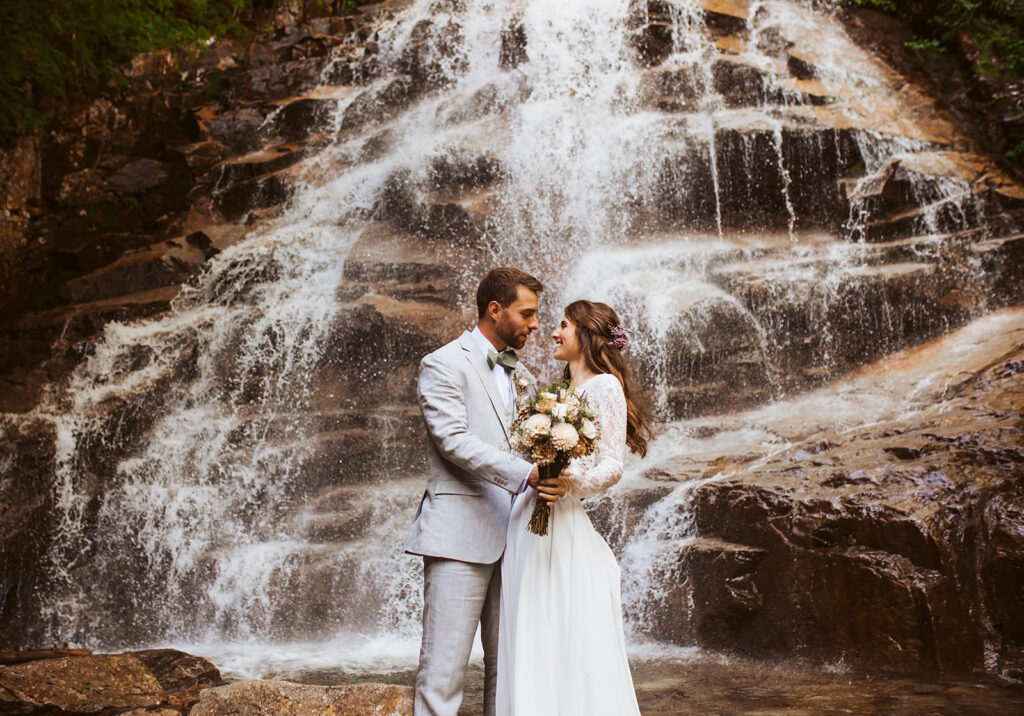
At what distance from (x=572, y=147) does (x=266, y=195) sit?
478 cm

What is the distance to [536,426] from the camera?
3.32m

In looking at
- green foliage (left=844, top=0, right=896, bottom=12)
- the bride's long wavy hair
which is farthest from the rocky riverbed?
green foliage (left=844, top=0, right=896, bottom=12)

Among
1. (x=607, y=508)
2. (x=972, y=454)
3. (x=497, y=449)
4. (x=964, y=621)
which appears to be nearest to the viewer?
(x=497, y=449)

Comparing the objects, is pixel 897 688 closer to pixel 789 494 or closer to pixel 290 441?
pixel 789 494

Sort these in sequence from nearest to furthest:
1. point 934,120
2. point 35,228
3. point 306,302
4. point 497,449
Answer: point 497,449, point 306,302, point 934,120, point 35,228

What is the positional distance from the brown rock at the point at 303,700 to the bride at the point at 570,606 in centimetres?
73

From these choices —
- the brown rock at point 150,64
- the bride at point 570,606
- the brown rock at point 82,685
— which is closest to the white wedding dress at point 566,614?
the bride at point 570,606

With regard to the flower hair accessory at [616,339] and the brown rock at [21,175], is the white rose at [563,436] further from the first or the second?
the brown rock at [21,175]

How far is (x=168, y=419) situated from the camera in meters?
9.45

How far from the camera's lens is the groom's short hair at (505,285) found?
370 centimetres

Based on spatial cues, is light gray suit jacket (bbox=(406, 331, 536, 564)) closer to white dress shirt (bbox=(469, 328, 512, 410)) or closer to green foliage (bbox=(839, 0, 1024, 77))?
white dress shirt (bbox=(469, 328, 512, 410))

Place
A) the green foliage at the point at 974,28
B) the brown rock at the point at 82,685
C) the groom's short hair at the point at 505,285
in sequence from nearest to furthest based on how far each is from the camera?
the groom's short hair at the point at 505,285 < the brown rock at the point at 82,685 < the green foliage at the point at 974,28

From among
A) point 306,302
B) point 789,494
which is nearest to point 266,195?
point 306,302

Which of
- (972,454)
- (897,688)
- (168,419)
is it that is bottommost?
(897,688)
